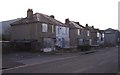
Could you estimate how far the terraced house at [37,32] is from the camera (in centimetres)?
4231

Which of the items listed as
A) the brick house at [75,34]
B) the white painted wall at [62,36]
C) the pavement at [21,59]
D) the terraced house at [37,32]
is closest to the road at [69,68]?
the pavement at [21,59]

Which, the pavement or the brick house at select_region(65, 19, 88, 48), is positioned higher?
the brick house at select_region(65, 19, 88, 48)

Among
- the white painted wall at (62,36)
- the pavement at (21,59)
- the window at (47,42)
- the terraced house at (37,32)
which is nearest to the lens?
the pavement at (21,59)

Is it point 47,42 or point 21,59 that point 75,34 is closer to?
point 47,42

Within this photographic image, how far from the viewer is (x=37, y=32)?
42.2 metres

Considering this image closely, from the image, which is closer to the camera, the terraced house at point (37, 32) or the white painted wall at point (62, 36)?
the terraced house at point (37, 32)

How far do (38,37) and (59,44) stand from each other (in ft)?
34.7

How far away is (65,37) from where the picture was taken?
184 feet

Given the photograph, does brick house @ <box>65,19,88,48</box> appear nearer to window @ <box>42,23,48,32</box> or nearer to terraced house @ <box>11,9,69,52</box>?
terraced house @ <box>11,9,69,52</box>

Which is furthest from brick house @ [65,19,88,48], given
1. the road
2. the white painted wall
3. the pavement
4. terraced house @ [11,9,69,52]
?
the road

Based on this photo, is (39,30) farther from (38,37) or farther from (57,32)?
(57,32)

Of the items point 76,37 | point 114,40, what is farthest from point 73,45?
point 114,40

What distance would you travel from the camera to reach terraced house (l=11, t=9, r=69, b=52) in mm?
42312

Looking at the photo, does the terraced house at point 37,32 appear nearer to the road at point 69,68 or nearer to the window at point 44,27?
the window at point 44,27
